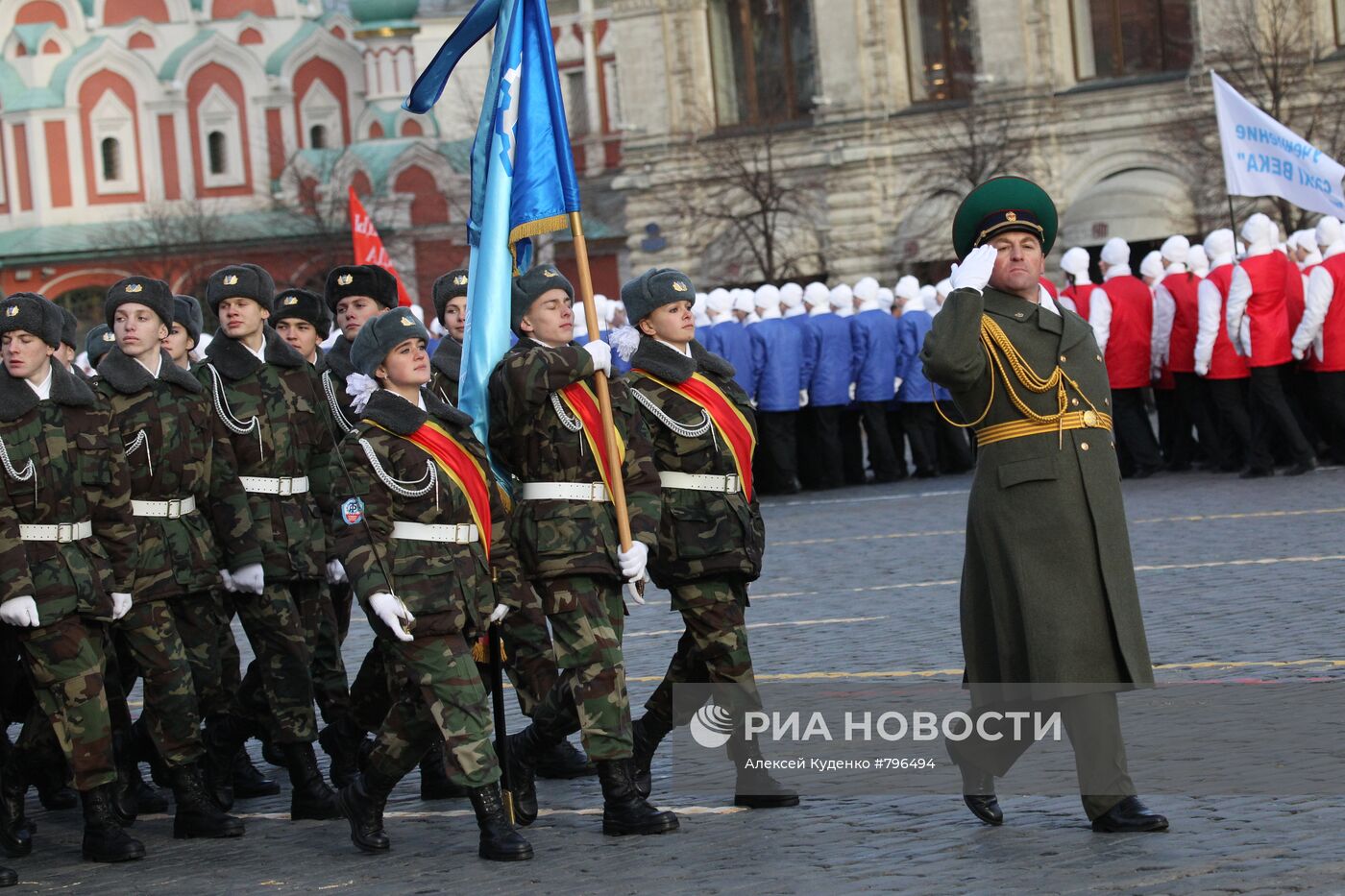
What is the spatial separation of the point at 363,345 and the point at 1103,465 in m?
2.56

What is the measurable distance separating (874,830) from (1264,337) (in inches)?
473

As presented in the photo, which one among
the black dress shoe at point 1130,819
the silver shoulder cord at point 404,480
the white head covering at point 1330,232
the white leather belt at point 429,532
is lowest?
the black dress shoe at point 1130,819

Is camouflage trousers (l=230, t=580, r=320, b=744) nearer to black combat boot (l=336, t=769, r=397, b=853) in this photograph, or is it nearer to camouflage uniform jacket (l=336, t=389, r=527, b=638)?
black combat boot (l=336, t=769, r=397, b=853)

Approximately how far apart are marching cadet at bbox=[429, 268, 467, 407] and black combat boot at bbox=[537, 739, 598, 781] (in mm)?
1504

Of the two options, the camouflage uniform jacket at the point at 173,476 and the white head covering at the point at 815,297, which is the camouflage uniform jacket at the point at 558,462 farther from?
the white head covering at the point at 815,297

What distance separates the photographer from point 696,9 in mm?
45219

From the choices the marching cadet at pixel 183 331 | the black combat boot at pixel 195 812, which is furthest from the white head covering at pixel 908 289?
the black combat boot at pixel 195 812

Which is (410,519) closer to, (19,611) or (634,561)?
(634,561)

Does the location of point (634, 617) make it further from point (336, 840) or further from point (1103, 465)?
point (1103, 465)

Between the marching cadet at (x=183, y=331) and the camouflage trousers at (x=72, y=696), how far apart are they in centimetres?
177

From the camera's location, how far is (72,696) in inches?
321

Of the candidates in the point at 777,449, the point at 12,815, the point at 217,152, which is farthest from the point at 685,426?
the point at 217,152

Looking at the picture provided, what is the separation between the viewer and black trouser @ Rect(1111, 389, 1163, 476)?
Answer: 19969 millimetres

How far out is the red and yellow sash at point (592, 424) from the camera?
Answer: 7973 mm
